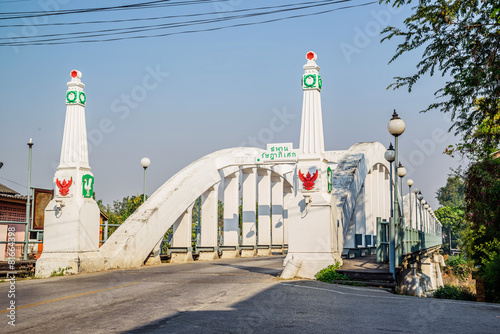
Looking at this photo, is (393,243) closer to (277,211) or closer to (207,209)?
(207,209)

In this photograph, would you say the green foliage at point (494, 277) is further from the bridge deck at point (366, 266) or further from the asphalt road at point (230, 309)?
the asphalt road at point (230, 309)

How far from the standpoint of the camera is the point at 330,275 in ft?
43.7

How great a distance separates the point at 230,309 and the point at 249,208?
72.6ft

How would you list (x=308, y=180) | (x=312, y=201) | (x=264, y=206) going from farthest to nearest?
(x=264, y=206) < (x=308, y=180) < (x=312, y=201)

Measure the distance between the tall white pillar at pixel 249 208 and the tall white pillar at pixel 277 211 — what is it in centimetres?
274

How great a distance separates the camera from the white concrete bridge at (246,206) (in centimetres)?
1452

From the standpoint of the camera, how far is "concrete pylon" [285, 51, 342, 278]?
555 inches

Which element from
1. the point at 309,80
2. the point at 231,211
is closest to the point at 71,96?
the point at 309,80

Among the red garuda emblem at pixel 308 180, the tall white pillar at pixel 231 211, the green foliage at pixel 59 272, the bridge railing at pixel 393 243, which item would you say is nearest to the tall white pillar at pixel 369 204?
the tall white pillar at pixel 231 211

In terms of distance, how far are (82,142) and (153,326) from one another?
1105 centimetres

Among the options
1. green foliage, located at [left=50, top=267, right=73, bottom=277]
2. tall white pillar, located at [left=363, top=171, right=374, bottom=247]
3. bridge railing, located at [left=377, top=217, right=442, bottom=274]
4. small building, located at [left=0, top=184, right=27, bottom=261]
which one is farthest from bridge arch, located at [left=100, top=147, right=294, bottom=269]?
bridge railing, located at [left=377, top=217, right=442, bottom=274]

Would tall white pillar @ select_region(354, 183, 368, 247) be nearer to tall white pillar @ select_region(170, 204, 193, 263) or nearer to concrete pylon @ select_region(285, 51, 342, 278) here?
tall white pillar @ select_region(170, 204, 193, 263)

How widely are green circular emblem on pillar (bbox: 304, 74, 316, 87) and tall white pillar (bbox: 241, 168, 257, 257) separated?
15.7 m

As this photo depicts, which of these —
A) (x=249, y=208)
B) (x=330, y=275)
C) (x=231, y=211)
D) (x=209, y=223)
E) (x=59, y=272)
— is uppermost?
(x=249, y=208)
